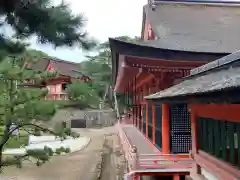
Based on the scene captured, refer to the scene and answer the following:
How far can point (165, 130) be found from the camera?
914 centimetres

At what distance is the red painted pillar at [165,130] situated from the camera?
9.05 metres

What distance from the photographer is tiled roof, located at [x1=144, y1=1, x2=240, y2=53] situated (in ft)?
32.4

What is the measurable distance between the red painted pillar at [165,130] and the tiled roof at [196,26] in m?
1.87

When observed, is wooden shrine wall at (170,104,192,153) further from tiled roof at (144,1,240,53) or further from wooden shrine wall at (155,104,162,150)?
tiled roof at (144,1,240,53)

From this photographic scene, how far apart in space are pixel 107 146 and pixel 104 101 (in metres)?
22.7

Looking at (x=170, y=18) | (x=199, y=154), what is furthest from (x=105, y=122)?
(x=199, y=154)

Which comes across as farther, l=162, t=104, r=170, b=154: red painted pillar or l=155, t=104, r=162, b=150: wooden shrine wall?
l=155, t=104, r=162, b=150: wooden shrine wall

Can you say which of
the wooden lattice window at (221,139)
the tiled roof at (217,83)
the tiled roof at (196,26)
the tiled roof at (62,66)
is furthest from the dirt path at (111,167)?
the tiled roof at (62,66)

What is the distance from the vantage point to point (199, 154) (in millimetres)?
5613

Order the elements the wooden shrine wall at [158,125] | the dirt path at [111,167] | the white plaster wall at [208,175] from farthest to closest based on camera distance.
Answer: the dirt path at [111,167]
the wooden shrine wall at [158,125]
the white plaster wall at [208,175]

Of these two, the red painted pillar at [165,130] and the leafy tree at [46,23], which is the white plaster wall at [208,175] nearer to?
the leafy tree at [46,23]

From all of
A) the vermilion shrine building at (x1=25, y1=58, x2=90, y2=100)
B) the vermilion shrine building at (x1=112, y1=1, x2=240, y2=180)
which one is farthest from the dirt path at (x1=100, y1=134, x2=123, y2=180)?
the vermilion shrine building at (x1=25, y1=58, x2=90, y2=100)

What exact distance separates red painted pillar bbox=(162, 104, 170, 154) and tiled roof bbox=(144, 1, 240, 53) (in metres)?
1.87

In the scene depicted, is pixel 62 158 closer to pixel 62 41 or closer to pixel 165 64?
pixel 165 64
